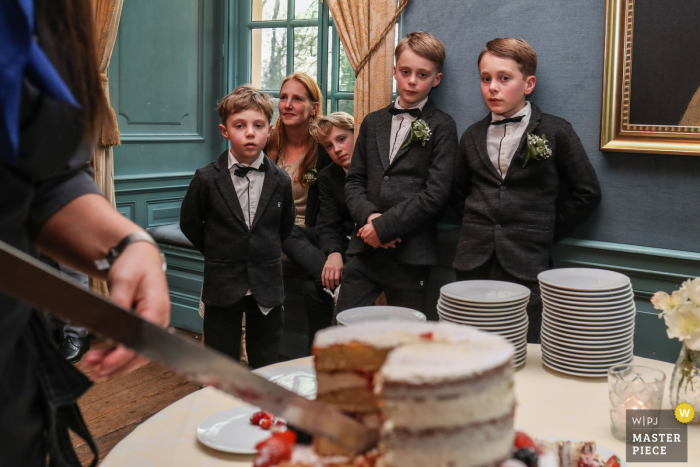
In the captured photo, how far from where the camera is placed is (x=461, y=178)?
295 cm

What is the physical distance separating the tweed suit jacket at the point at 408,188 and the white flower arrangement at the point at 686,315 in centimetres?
158

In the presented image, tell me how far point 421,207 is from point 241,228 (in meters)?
0.84

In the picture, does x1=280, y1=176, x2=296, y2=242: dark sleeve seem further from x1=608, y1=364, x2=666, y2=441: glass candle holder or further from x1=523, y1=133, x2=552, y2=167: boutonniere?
x1=608, y1=364, x2=666, y2=441: glass candle holder

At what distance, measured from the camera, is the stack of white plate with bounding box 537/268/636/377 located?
1.58m

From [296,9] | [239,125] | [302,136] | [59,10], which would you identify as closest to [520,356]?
[59,10]

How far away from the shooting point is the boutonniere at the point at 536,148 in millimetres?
2588

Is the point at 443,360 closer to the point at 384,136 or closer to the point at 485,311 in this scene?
the point at 485,311

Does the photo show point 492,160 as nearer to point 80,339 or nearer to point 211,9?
point 80,339

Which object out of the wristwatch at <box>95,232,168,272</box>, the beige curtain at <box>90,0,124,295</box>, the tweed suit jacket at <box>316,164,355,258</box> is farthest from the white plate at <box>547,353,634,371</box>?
the beige curtain at <box>90,0,124,295</box>

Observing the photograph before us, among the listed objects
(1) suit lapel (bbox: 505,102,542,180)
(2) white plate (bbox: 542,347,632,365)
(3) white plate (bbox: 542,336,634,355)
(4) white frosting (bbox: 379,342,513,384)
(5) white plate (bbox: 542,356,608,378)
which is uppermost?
(1) suit lapel (bbox: 505,102,542,180)

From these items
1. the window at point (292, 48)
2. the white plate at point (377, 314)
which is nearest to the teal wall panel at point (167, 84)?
the window at point (292, 48)

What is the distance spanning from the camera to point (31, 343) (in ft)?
2.59

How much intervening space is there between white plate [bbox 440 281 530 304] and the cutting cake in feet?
3.15

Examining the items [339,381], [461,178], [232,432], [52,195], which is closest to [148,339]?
[339,381]
